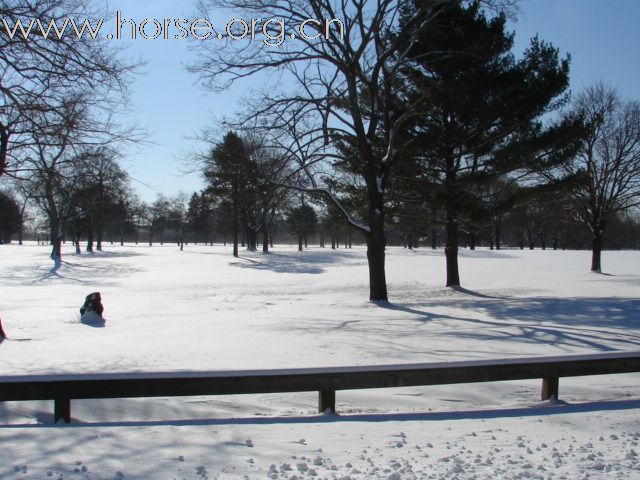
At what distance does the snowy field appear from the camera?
155 inches

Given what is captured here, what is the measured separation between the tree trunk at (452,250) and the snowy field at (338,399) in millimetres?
873

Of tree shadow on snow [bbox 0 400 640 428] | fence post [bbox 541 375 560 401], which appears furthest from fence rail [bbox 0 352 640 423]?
tree shadow on snow [bbox 0 400 640 428]

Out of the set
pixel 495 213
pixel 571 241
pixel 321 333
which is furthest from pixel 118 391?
pixel 571 241

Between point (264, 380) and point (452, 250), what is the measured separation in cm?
1652

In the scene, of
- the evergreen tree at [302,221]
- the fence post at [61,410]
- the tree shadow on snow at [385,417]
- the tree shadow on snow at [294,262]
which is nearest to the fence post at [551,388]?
the tree shadow on snow at [385,417]

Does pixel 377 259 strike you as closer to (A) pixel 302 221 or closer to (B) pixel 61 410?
(B) pixel 61 410

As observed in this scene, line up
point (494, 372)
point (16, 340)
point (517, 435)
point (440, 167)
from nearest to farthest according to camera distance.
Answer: point (517, 435)
point (494, 372)
point (16, 340)
point (440, 167)

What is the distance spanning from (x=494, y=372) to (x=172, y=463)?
3444 mm

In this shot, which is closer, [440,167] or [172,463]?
[172,463]

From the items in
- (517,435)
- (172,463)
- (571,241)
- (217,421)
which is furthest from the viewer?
(571,241)

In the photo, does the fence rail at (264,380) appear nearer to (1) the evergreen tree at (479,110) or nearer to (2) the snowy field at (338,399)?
(2) the snowy field at (338,399)

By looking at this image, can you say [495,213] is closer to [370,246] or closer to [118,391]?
[370,246]

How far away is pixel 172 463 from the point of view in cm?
391

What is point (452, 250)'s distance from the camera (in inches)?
814
